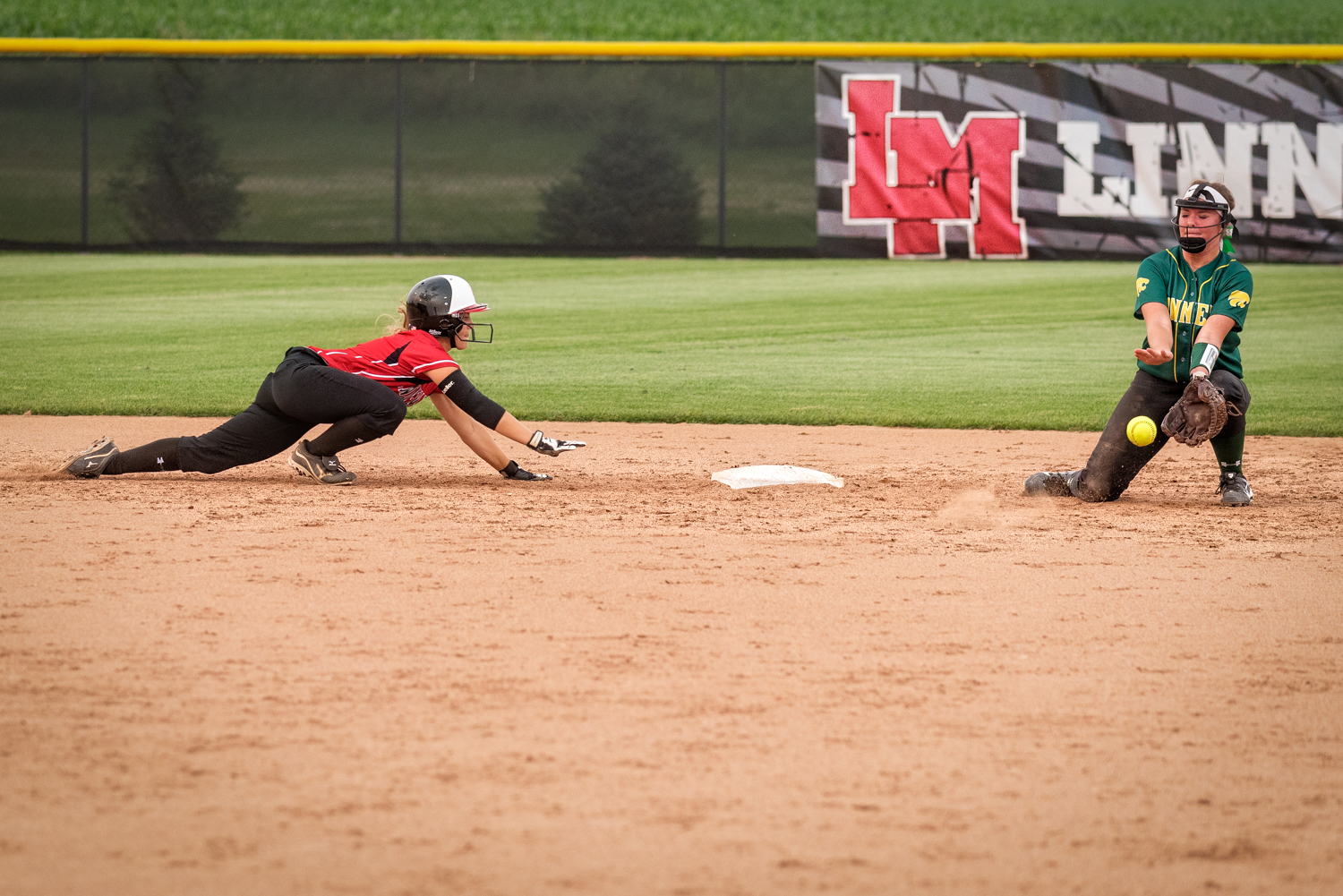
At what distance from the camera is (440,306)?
263 inches

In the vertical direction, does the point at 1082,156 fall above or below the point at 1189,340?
above

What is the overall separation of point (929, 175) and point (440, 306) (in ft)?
44.8

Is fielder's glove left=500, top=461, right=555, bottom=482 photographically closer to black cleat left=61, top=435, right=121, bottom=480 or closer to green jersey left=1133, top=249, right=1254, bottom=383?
black cleat left=61, top=435, right=121, bottom=480

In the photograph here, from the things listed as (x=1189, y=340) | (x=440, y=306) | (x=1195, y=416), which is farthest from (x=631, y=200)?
(x=1195, y=416)

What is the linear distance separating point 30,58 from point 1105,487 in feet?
60.6

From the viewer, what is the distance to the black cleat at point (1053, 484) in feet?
21.9

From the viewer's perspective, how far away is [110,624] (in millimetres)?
4422

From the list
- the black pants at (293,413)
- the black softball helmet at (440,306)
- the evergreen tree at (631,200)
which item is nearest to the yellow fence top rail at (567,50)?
the evergreen tree at (631,200)

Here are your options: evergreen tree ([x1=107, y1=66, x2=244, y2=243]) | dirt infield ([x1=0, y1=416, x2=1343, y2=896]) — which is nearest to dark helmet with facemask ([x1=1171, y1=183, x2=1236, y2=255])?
dirt infield ([x1=0, y1=416, x2=1343, y2=896])

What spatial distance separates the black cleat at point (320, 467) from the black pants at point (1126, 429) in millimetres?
3547

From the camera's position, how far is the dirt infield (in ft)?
9.37

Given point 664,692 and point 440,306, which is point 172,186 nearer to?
point 440,306

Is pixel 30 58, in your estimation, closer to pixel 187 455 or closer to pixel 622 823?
pixel 187 455

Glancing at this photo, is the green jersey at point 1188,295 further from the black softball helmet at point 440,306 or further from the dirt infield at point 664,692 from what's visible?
the black softball helmet at point 440,306
